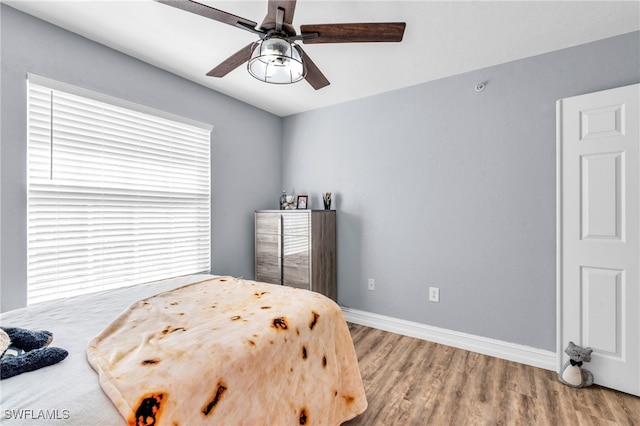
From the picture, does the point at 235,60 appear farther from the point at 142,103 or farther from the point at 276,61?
the point at 142,103

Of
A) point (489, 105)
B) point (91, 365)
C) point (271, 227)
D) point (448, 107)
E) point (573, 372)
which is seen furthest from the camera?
point (271, 227)

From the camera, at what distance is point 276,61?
1.60 meters

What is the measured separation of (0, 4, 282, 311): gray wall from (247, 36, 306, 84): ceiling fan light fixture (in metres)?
1.33

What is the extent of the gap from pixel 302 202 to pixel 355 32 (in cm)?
226

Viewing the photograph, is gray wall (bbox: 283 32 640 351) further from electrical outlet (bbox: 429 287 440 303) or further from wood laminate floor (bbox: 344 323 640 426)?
wood laminate floor (bbox: 344 323 640 426)

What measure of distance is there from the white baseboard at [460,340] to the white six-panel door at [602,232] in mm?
163

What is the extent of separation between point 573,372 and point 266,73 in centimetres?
288

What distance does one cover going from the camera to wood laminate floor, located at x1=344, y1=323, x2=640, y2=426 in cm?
174

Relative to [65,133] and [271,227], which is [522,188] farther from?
[65,133]

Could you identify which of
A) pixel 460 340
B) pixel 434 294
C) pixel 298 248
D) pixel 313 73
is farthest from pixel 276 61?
pixel 460 340

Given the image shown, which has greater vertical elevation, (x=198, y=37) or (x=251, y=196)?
(x=198, y=37)

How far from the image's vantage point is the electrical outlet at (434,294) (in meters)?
2.79

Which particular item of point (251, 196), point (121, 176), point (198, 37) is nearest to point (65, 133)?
point (121, 176)

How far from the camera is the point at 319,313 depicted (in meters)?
1.60
